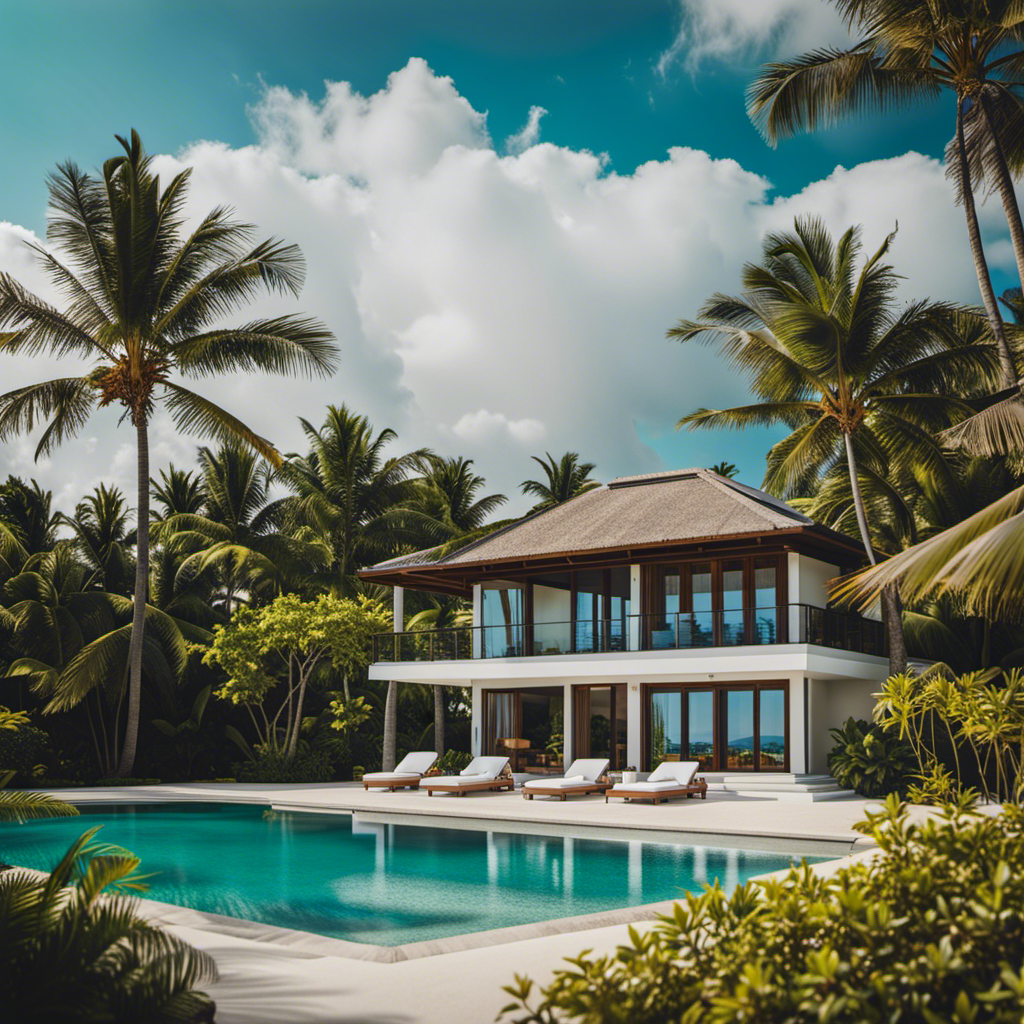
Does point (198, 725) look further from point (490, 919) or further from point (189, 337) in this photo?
point (490, 919)

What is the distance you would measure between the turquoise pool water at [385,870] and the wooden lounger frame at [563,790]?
312 cm

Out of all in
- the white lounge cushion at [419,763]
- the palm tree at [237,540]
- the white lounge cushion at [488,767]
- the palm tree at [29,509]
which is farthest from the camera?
the palm tree at [29,509]

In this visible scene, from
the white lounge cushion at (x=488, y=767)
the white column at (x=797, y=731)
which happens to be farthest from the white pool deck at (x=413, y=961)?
the white lounge cushion at (x=488, y=767)

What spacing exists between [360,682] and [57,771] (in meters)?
7.68

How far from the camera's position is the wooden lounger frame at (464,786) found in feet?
64.3

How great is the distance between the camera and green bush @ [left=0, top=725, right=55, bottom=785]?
826 inches

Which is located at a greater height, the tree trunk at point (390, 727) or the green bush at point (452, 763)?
the tree trunk at point (390, 727)

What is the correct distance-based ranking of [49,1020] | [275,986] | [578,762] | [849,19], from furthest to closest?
1. [578,762]
2. [849,19]
3. [275,986]
4. [49,1020]

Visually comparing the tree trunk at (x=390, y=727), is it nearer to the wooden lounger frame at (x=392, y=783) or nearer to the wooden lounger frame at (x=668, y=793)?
the wooden lounger frame at (x=392, y=783)

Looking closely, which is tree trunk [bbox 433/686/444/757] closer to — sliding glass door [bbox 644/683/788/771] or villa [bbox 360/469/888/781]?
villa [bbox 360/469/888/781]

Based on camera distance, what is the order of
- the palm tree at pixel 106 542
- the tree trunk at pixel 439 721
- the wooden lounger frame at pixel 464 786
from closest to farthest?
1. the wooden lounger frame at pixel 464 786
2. the tree trunk at pixel 439 721
3. the palm tree at pixel 106 542

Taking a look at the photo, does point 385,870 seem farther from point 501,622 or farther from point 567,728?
point 501,622

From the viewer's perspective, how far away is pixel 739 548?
815 inches

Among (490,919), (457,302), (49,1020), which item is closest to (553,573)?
(457,302)
